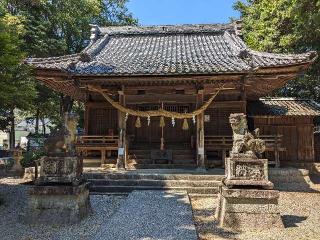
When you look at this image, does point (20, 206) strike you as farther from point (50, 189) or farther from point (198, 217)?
point (198, 217)

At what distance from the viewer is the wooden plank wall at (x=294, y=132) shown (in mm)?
18562

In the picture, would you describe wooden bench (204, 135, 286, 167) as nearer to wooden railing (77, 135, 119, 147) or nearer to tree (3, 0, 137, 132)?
wooden railing (77, 135, 119, 147)

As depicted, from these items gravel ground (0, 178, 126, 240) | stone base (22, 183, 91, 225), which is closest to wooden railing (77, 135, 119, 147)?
gravel ground (0, 178, 126, 240)

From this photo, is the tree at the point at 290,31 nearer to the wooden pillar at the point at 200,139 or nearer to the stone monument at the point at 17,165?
the wooden pillar at the point at 200,139

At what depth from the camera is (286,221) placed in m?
8.51

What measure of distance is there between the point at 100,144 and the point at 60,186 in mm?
6970

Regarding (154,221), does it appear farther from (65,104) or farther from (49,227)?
(65,104)

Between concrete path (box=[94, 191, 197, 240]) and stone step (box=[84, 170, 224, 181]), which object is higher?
stone step (box=[84, 170, 224, 181])

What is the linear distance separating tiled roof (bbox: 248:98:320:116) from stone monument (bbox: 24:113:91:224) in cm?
1180

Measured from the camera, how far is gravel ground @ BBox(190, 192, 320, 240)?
23.8ft

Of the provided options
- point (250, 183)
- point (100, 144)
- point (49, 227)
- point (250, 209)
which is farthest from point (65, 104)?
point (250, 209)

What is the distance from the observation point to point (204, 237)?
7.15 metres

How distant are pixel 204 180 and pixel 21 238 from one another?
6.80 m

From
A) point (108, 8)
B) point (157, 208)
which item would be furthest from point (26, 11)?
point (157, 208)
